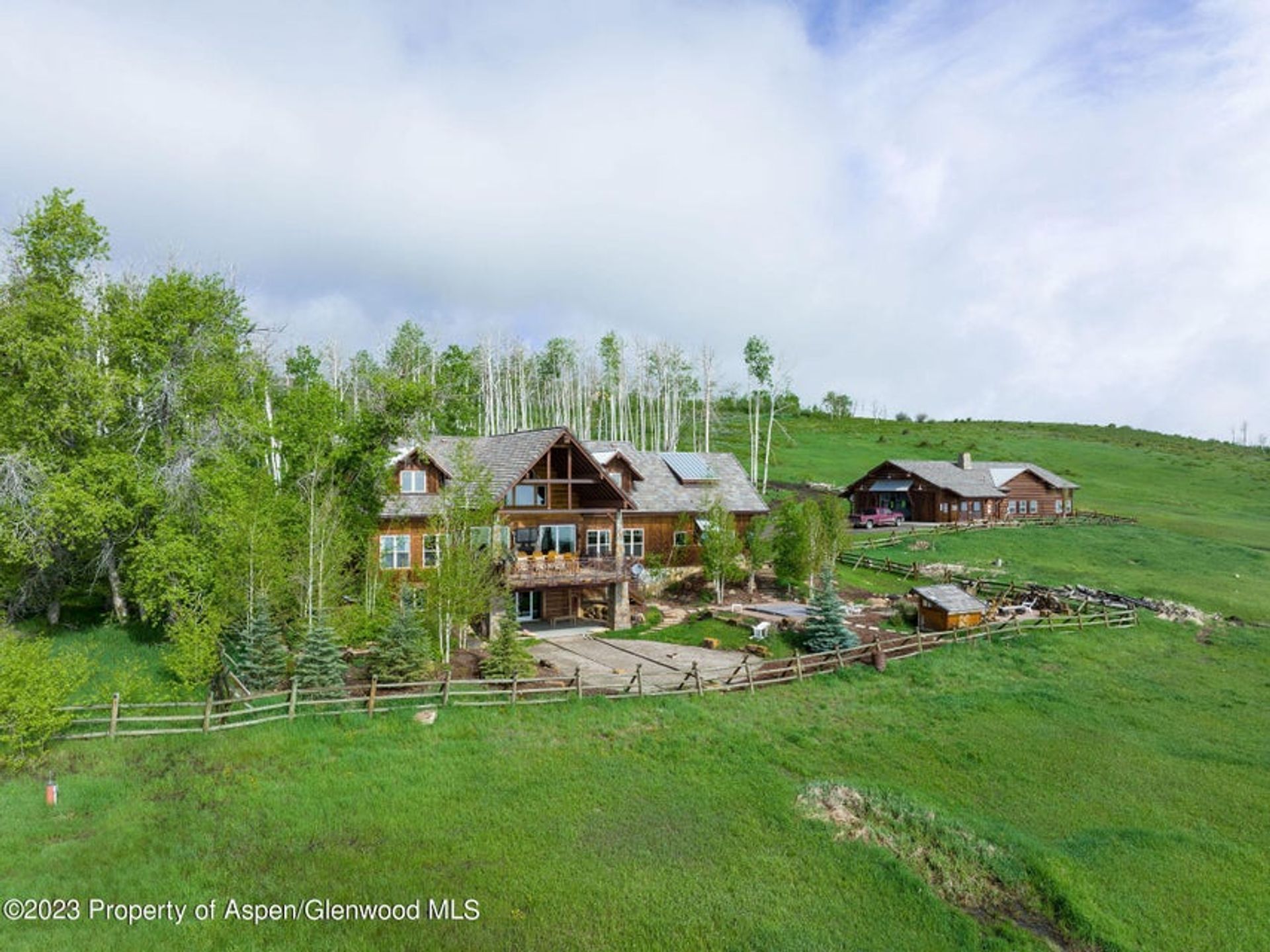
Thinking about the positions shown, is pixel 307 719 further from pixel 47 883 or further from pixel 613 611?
pixel 613 611

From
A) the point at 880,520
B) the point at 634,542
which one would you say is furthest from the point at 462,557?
the point at 880,520

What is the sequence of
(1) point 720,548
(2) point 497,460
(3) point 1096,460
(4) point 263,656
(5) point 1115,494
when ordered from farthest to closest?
(3) point 1096,460, (5) point 1115,494, (1) point 720,548, (2) point 497,460, (4) point 263,656

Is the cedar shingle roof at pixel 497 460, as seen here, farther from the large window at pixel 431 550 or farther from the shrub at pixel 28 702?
the shrub at pixel 28 702

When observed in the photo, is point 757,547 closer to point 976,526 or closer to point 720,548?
point 720,548

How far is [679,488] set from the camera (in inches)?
1591

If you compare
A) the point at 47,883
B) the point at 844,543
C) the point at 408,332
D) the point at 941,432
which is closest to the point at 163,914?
the point at 47,883

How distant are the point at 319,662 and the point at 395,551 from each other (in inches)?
392

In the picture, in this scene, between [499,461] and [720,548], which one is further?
[720,548]

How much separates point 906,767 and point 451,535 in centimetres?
1522

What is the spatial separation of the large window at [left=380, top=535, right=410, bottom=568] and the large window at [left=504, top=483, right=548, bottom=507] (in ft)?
14.8

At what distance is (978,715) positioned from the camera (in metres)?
22.0

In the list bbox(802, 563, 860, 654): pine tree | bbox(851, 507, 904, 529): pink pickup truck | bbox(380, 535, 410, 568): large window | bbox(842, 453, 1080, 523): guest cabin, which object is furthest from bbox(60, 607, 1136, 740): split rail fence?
bbox(842, 453, 1080, 523): guest cabin

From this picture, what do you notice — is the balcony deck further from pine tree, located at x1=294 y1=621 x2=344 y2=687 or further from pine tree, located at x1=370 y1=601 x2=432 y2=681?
pine tree, located at x1=294 y1=621 x2=344 y2=687

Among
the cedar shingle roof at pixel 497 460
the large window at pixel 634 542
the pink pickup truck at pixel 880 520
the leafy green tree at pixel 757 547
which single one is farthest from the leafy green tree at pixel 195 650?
the pink pickup truck at pixel 880 520
